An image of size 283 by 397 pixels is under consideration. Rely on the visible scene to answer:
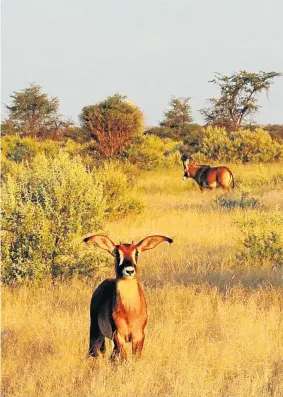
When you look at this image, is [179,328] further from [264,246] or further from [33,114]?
[33,114]

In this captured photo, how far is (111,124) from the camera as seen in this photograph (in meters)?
28.1

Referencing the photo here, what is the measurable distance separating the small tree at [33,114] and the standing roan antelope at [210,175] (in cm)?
3327

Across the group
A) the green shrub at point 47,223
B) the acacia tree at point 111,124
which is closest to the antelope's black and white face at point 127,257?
the green shrub at point 47,223

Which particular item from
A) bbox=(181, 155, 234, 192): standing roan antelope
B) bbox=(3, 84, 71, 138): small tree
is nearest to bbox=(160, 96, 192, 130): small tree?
bbox=(3, 84, 71, 138): small tree

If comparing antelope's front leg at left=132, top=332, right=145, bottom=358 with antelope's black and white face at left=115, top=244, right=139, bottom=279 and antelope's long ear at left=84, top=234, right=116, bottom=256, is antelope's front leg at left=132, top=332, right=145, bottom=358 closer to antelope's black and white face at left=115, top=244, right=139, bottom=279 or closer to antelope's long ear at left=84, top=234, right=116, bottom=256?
antelope's black and white face at left=115, top=244, right=139, bottom=279

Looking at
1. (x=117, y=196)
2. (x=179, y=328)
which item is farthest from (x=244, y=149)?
(x=179, y=328)

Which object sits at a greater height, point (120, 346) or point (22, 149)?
point (22, 149)

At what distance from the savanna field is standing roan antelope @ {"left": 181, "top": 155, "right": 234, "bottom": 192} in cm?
865

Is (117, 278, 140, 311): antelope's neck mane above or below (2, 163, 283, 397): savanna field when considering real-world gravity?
above

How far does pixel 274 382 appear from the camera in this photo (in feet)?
15.3

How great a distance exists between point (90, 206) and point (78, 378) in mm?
4277

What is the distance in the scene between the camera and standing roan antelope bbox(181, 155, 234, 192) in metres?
19.4

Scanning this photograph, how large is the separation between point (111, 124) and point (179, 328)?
22873 millimetres

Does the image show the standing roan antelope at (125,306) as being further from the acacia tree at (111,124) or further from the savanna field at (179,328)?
the acacia tree at (111,124)
